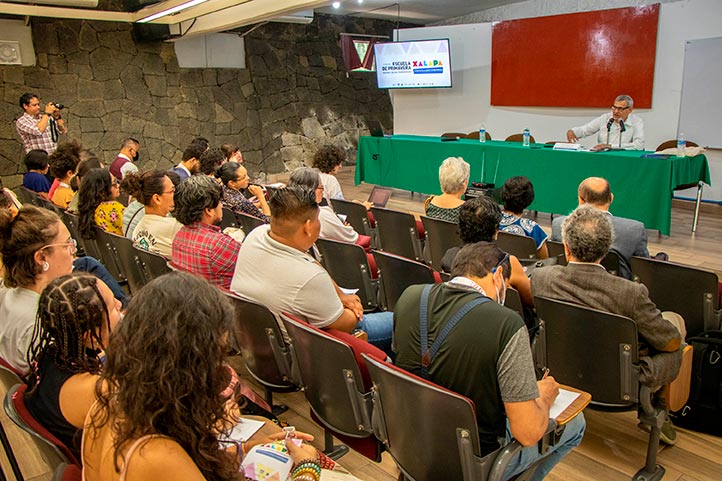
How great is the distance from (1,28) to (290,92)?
195 inches

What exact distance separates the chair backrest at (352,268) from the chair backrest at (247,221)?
890 mm

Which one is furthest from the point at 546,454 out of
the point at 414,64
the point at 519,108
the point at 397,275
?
the point at 414,64

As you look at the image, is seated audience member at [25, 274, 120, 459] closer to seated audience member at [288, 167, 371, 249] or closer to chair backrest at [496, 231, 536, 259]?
seated audience member at [288, 167, 371, 249]

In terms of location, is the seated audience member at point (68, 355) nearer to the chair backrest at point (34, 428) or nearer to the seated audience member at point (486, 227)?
the chair backrest at point (34, 428)

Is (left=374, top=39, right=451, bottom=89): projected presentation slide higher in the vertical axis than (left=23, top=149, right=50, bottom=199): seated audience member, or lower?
higher

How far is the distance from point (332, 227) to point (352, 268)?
0.39 m

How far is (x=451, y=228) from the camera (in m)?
3.77

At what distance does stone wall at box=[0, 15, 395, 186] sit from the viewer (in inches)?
313

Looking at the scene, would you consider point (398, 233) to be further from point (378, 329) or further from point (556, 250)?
point (378, 329)

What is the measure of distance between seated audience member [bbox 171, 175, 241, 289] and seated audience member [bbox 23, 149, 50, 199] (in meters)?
3.39

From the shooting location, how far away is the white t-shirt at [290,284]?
7.20 feet

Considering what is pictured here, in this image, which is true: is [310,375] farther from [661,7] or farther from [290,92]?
[290,92]

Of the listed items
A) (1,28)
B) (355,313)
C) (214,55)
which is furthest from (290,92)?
(355,313)

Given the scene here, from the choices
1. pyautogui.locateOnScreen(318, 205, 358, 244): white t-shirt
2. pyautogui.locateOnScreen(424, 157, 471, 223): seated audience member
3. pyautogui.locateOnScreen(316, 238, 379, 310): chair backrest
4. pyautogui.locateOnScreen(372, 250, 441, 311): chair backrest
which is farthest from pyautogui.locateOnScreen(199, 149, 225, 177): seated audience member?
pyautogui.locateOnScreen(372, 250, 441, 311): chair backrest
